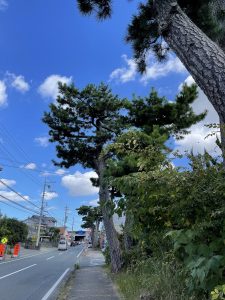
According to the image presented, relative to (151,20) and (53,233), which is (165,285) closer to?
(151,20)

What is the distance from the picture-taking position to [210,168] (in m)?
4.31

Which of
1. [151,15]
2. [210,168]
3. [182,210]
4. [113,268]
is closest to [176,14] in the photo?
[151,15]

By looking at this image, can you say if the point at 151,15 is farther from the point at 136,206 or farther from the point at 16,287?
the point at 16,287

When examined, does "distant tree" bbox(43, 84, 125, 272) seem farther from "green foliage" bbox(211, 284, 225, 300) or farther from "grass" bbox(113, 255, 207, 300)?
"green foliage" bbox(211, 284, 225, 300)

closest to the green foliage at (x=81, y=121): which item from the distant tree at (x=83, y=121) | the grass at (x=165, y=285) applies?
the distant tree at (x=83, y=121)

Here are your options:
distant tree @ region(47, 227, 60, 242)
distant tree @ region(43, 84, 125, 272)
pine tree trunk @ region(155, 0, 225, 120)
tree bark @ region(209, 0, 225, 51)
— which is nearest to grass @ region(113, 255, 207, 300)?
pine tree trunk @ region(155, 0, 225, 120)

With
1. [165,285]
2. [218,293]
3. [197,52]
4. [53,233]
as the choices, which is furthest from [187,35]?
[53,233]

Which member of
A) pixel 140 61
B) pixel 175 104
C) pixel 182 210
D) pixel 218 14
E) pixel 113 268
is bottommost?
pixel 182 210

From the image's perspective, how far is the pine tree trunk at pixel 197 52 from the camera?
456 centimetres

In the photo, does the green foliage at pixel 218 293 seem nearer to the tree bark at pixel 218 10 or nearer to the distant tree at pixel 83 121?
the tree bark at pixel 218 10

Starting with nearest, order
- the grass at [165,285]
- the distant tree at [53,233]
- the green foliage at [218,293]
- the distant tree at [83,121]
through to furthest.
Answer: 1. the green foliage at [218,293]
2. the grass at [165,285]
3. the distant tree at [83,121]
4. the distant tree at [53,233]

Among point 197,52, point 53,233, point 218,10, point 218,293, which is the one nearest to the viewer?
point 218,293

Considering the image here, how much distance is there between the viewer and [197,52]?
4.96 meters

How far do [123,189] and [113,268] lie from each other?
15062mm
